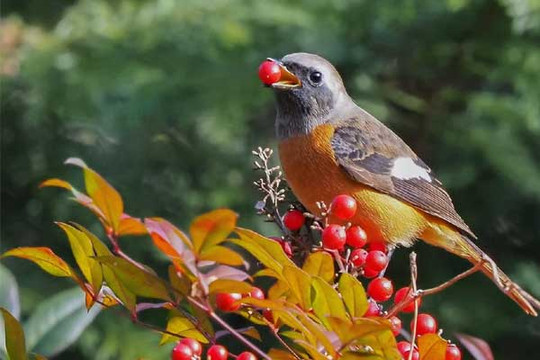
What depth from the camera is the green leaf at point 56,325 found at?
5.80 ft

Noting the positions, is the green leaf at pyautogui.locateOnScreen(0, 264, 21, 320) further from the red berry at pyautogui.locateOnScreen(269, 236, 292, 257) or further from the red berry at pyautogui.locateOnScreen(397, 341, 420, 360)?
the red berry at pyautogui.locateOnScreen(397, 341, 420, 360)

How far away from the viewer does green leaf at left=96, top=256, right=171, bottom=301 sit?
110 cm

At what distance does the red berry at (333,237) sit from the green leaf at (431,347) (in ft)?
0.78

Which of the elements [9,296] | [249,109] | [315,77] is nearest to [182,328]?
[9,296]

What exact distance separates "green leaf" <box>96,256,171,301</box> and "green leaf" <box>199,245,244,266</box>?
11cm

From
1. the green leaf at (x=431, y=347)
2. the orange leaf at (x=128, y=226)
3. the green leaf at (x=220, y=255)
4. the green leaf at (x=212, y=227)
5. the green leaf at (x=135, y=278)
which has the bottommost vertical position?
the green leaf at (x=431, y=347)

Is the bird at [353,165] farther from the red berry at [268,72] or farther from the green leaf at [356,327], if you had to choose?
the green leaf at [356,327]

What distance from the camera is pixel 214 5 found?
315cm

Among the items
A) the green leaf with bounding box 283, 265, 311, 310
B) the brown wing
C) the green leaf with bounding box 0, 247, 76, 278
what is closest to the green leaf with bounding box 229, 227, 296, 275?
the green leaf with bounding box 283, 265, 311, 310

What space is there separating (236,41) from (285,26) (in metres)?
0.16

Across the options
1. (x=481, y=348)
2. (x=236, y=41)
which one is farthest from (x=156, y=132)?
(x=481, y=348)

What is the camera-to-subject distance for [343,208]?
1.42 metres

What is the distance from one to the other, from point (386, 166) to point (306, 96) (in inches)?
9.6

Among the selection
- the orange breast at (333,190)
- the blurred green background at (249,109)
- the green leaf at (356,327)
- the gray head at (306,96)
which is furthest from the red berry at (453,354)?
the blurred green background at (249,109)
